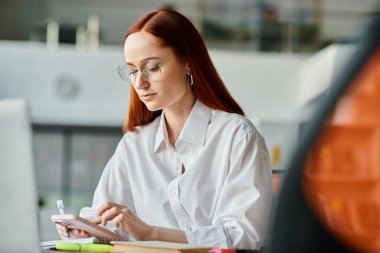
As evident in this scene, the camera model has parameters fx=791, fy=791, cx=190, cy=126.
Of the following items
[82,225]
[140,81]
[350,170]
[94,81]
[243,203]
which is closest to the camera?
[350,170]

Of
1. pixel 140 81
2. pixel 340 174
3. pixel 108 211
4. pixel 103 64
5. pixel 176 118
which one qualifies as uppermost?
pixel 340 174

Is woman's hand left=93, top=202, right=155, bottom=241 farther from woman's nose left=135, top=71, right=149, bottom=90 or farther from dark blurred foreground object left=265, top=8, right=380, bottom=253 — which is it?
dark blurred foreground object left=265, top=8, right=380, bottom=253

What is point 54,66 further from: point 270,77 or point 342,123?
point 342,123

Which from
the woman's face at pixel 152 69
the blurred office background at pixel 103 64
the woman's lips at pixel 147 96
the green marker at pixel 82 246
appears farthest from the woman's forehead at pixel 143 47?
the blurred office background at pixel 103 64

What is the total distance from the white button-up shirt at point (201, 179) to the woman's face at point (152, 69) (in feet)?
0.36

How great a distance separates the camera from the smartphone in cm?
194

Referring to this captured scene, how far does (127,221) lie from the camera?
2.01 meters

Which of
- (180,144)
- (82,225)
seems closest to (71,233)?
(82,225)

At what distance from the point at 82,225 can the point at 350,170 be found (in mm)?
1238

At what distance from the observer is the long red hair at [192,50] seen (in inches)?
94.5

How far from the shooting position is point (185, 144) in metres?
2.43

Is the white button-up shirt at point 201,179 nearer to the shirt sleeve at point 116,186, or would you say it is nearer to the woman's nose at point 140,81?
the shirt sleeve at point 116,186

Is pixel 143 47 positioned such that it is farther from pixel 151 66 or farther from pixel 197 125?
pixel 197 125

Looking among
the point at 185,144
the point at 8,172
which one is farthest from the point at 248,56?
the point at 8,172
